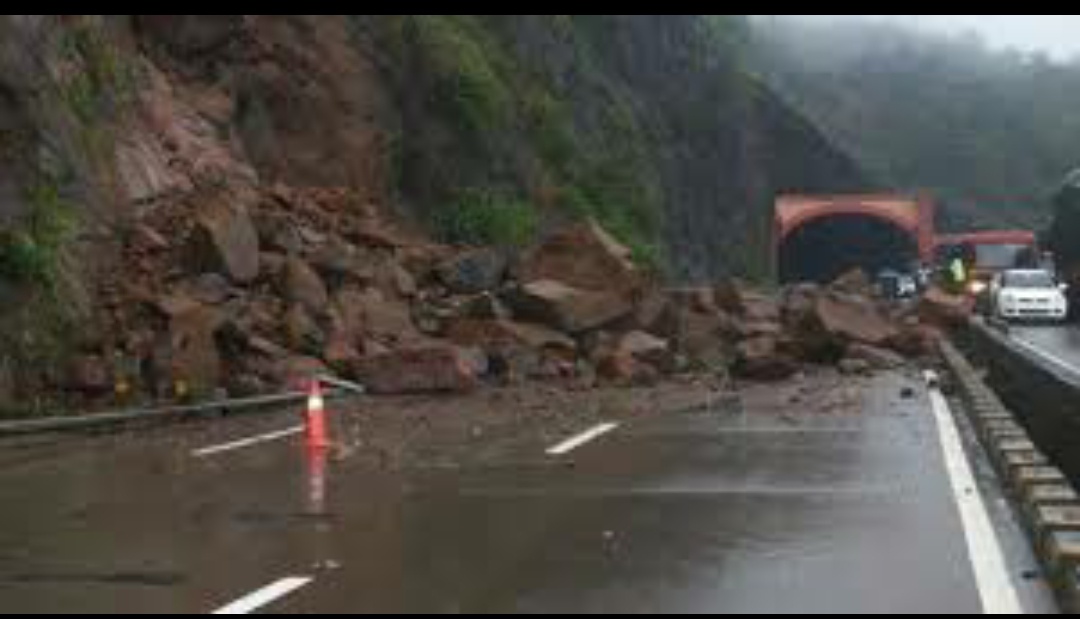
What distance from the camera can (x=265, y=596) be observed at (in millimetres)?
11523

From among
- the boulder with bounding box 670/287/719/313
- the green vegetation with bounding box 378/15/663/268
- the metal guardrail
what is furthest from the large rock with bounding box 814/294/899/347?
the green vegetation with bounding box 378/15/663/268

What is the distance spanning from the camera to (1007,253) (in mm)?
72625

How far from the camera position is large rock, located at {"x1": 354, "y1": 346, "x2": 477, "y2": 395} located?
97.5 ft

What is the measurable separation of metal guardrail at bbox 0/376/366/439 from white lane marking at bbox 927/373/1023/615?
31.6ft

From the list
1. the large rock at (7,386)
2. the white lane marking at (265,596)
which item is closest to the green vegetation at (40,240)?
the large rock at (7,386)

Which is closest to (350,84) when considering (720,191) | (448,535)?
(448,535)

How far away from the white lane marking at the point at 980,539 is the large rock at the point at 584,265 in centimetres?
1619

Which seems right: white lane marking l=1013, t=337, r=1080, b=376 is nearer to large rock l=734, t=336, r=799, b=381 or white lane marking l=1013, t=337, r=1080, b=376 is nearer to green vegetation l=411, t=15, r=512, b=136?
large rock l=734, t=336, r=799, b=381

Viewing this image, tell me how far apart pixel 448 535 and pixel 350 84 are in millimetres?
33493

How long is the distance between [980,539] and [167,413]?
553 inches
